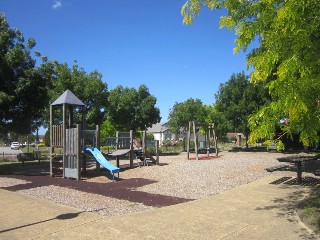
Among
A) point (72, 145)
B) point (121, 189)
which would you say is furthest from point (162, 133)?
point (121, 189)

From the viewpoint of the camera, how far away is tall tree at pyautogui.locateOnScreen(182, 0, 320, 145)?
4.53 metres

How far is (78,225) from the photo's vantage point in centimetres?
659

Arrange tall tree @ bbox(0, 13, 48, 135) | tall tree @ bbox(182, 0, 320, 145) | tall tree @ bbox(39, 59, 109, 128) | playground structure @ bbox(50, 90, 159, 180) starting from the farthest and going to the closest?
tall tree @ bbox(39, 59, 109, 128)
tall tree @ bbox(0, 13, 48, 135)
playground structure @ bbox(50, 90, 159, 180)
tall tree @ bbox(182, 0, 320, 145)

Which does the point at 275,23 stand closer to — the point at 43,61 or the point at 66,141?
the point at 66,141

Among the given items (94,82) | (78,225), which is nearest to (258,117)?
(78,225)

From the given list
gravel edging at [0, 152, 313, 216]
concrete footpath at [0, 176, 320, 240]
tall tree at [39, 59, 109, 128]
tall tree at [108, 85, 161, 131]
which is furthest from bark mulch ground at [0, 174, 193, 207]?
tall tree at [108, 85, 161, 131]

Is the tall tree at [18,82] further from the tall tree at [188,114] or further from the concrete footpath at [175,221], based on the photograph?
the tall tree at [188,114]

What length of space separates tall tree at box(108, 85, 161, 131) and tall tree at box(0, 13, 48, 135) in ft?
43.9

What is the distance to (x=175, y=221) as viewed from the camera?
6.80 metres

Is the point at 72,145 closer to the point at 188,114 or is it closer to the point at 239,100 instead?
the point at 239,100

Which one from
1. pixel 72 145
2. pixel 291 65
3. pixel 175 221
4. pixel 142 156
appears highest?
pixel 291 65

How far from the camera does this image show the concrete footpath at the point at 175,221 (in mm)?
5949

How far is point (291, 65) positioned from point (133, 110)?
2964 cm

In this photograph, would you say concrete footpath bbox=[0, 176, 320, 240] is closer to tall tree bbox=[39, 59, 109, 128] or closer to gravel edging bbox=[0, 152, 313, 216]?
gravel edging bbox=[0, 152, 313, 216]
